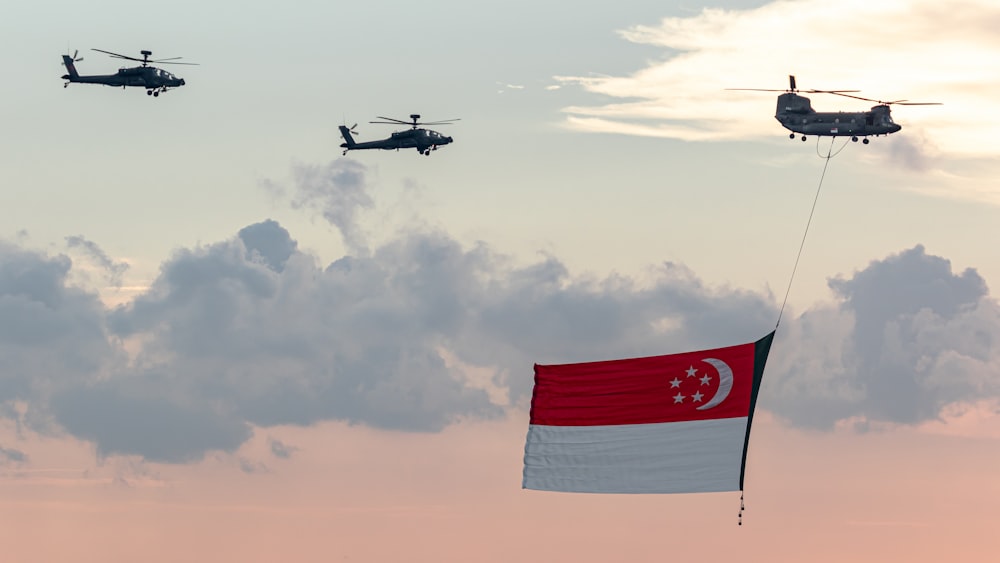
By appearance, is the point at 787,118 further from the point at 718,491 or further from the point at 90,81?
the point at 718,491

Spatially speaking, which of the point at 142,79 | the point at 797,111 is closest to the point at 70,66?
the point at 142,79

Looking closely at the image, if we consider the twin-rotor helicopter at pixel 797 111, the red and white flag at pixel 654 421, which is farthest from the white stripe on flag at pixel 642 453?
the twin-rotor helicopter at pixel 797 111

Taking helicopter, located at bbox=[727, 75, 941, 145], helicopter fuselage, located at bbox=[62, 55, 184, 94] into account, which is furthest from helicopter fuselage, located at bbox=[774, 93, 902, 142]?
helicopter fuselage, located at bbox=[62, 55, 184, 94]

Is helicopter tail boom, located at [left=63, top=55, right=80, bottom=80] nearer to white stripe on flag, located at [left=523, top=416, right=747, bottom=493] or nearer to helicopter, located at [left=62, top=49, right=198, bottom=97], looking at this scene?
helicopter, located at [left=62, top=49, right=198, bottom=97]

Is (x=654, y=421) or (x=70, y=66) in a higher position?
(x=70, y=66)

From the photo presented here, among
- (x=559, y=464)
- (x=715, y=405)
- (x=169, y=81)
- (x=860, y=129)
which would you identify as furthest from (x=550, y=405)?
(x=169, y=81)

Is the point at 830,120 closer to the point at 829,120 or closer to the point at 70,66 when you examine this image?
the point at 829,120

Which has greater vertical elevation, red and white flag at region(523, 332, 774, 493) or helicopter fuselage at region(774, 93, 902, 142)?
helicopter fuselage at region(774, 93, 902, 142)
